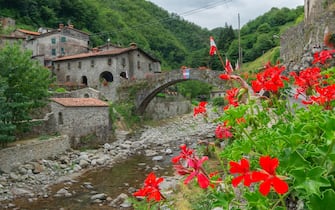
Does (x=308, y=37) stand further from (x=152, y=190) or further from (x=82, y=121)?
(x=152, y=190)

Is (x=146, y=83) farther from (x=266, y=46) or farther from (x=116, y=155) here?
(x=266, y=46)

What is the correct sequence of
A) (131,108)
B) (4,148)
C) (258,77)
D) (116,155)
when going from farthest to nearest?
(131,108)
(116,155)
(4,148)
(258,77)

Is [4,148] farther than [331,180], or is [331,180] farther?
[4,148]

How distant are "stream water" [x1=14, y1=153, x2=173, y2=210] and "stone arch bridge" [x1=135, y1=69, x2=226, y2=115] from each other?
32.9 ft

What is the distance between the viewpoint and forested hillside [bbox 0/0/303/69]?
51.8 metres

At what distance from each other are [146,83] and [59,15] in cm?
3657

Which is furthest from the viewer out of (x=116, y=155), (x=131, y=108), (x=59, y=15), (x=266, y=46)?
(x=59, y=15)

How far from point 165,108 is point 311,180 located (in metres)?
32.6

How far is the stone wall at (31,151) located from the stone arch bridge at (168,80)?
12.1 meters

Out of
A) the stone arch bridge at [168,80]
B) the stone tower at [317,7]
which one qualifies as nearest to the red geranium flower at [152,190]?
the stone tower at [317,7]

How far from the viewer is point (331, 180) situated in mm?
1440

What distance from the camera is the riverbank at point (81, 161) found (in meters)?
11.6

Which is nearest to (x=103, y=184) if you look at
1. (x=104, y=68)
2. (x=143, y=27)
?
(x=104, y=68)

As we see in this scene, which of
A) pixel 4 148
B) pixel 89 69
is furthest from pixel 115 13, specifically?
pixel 4 148
